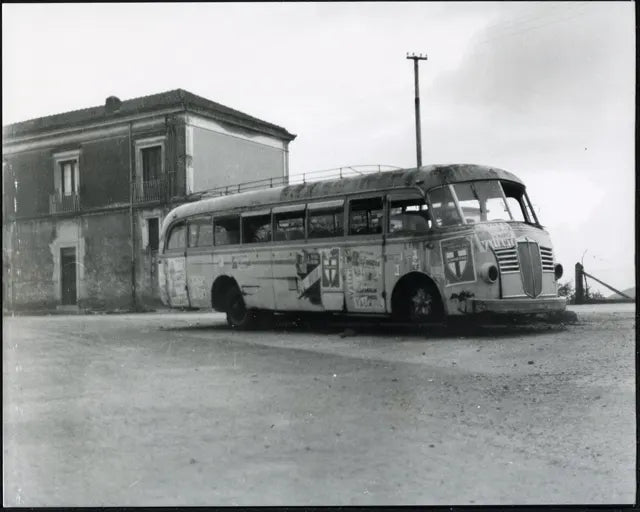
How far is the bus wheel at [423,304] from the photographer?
25.5 feet

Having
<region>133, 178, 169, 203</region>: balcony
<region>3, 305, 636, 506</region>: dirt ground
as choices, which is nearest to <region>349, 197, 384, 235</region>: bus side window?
<region>3, 305, 636, 506</region>: dirt ground

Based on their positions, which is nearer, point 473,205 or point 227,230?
point 473,205

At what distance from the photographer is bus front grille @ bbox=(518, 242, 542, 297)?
289 inches

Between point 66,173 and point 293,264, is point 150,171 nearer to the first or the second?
point 66,173

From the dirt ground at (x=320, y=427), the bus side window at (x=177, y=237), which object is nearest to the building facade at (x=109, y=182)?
the bus side window at (x=177, y=237)

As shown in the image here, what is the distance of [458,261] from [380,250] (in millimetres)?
1144

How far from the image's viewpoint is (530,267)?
24.3 feet

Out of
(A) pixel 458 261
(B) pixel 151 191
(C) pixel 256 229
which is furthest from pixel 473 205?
(B) pixel 151 191

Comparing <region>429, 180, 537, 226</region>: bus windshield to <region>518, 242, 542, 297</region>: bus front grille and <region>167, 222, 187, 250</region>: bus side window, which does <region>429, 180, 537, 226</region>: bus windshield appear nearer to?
<region>518, 242, 542, 297</region>: bus front grille

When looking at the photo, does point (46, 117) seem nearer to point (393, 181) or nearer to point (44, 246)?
point (44, 246)

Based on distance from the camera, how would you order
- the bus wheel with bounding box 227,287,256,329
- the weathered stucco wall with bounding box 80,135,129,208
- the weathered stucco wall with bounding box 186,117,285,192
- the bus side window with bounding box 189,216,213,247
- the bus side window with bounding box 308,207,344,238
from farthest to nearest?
1. the weathered stucco wall with bounding box 186,117,285,192
2. the bus side window with bounding box 189,216,213,247
3. the bus wheel with bounding box 227,287,256,329
4. the weathered stucco wall with bounding box 80,135,129,208
5. the bus side window with bounding box 308,207,344,238

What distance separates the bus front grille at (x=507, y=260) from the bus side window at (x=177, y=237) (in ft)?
19.4

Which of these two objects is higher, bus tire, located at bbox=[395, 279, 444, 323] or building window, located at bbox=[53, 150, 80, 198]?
building window, located at bbox=[53, 150, 80, 198]

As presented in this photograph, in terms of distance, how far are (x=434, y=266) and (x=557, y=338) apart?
1714mm
